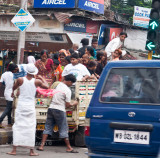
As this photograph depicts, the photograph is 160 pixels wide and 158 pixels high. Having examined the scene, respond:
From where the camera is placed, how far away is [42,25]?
67.6 feet

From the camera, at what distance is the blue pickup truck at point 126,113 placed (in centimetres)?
588

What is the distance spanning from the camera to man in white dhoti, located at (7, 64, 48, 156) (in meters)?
8.46

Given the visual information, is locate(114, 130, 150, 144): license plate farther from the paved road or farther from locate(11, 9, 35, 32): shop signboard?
locate(11, 9, 35, 32): shop signboard

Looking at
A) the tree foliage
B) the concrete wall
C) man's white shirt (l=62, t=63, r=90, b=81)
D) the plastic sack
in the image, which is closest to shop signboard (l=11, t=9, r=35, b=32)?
man's white shirt (l=62, t=63, r=90, b=81)

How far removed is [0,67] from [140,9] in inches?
645

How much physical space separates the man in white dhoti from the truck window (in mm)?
2524

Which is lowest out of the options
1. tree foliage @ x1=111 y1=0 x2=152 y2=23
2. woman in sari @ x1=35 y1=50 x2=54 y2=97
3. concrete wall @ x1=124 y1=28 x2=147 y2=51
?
woman in sari @ x1=35 y1=50 x2=54 y2=97

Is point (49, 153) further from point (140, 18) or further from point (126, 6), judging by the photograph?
point (126, 6)

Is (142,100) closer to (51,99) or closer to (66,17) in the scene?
(51,99)

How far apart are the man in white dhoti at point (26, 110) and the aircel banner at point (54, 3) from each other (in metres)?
12.2

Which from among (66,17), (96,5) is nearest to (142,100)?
(66,17)

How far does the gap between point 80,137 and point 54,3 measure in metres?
11.9

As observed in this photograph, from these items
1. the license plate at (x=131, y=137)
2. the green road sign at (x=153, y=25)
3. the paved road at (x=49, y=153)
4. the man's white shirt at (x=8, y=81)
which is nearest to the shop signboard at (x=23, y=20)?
the man's white shirt at (x=8, y=81)

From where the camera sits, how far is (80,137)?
9.77m
